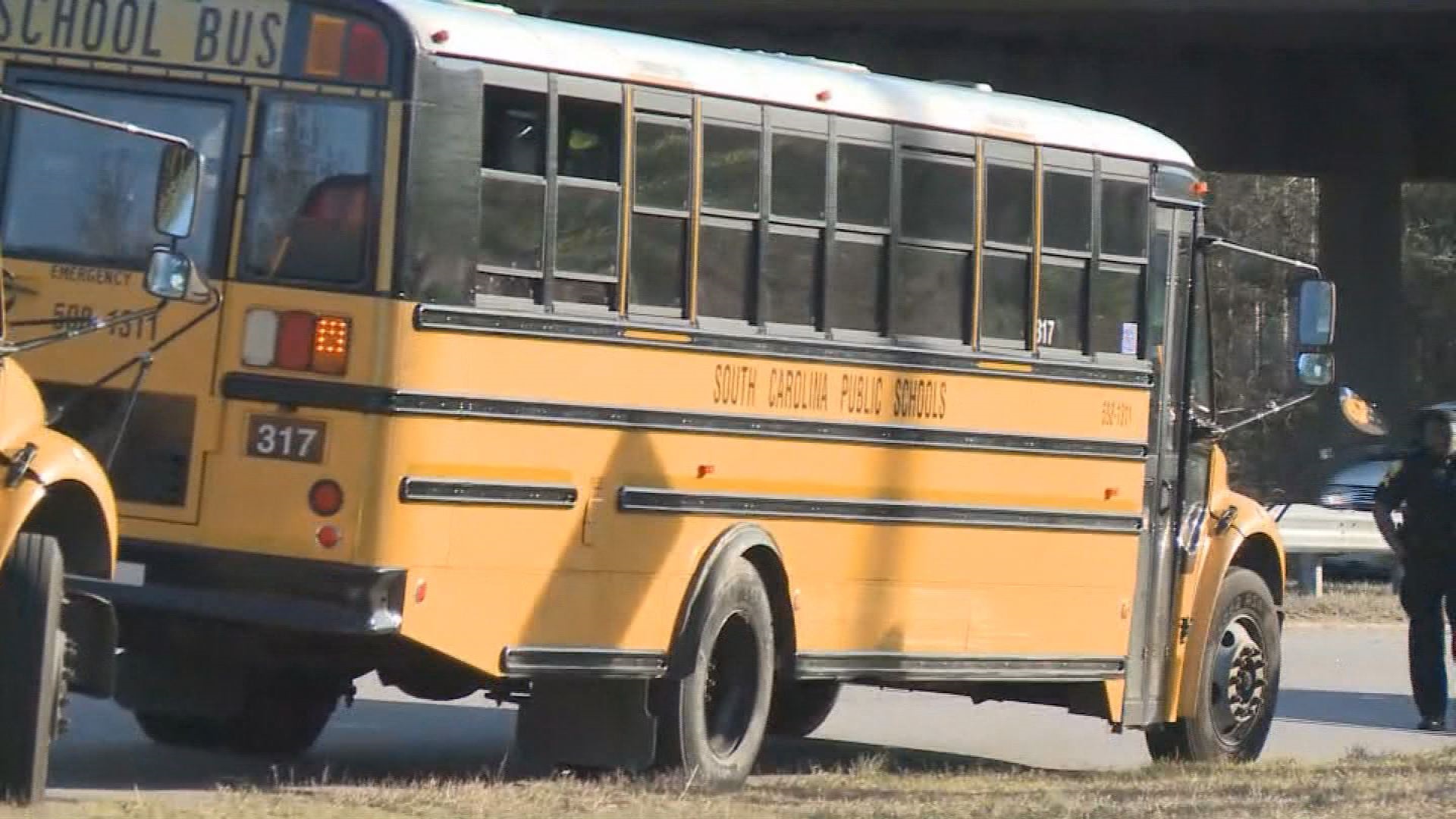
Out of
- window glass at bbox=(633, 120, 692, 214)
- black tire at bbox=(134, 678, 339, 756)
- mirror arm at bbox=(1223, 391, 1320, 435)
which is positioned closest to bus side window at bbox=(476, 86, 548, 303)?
window glass at bbox=(633, 120, 692, 214)

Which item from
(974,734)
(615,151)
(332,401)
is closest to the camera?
(332,401)

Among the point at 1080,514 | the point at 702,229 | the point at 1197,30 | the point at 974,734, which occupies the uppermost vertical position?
the point at 1197,30

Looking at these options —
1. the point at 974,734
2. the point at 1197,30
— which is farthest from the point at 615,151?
the point at 1197,30

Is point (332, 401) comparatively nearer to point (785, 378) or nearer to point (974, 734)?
point (785, 378)

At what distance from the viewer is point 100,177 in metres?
9.76

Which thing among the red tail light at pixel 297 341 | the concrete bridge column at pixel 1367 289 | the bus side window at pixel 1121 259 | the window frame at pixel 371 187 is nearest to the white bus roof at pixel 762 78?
the bus side window at pixel 1121 259

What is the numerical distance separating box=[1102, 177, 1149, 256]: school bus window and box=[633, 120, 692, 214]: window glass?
8.46ft

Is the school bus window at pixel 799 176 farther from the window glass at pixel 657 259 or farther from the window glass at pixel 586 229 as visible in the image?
the window glass at pixel 586 229

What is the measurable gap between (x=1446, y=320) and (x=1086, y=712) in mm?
51519

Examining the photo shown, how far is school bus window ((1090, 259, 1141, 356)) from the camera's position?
40.2ft

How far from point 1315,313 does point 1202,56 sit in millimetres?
23378

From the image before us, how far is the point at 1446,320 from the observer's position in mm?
62219

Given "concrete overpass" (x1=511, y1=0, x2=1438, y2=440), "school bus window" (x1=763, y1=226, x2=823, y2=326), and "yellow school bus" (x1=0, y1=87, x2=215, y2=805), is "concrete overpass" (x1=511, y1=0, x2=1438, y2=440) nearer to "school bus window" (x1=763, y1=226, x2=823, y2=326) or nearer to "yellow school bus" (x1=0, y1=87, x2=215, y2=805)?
"school bus window" (x1=763, y1=226, x2=823, y2=326)

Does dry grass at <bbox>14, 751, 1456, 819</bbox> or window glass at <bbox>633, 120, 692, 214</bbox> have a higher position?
window glass at <bbox>633, 120, 692, 214</bbox>
